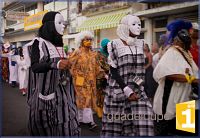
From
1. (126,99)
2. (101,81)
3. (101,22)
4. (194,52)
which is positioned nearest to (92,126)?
(101,81)

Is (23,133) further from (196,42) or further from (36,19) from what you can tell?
(196,42)

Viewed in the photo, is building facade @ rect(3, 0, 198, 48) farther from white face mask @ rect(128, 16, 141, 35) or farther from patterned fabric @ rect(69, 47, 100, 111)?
patterned fabric @ rect(69, 47, 100, 111)

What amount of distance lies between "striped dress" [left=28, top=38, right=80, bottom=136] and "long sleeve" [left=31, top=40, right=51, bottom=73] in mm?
38

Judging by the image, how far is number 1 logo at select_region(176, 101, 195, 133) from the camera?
119 inches

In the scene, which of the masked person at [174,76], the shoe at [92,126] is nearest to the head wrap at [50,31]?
the masked person at [174,76]

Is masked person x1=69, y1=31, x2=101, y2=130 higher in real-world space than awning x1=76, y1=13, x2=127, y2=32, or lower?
lower

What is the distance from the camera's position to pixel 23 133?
3.36 metres

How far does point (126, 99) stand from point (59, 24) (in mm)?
922

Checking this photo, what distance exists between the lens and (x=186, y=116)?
10.1 feet

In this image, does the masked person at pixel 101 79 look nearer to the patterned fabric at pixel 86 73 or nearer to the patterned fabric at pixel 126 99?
the patterned fabric at pixel 86 73

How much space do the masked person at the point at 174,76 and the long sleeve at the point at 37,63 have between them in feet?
3.23

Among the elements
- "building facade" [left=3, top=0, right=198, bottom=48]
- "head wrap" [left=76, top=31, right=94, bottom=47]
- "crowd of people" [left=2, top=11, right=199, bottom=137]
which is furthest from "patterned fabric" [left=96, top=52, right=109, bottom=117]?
"crowd of people" [left=2, top=11, right=199, bottom=137]

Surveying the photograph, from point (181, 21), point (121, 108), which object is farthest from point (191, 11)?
point (121, 108)

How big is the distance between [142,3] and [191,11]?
1.65ft
